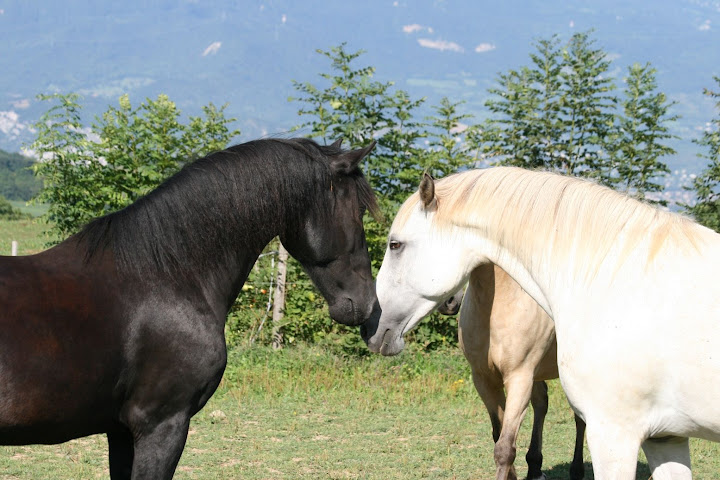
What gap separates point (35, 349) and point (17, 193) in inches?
3523

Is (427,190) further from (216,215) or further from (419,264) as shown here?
(216,215)

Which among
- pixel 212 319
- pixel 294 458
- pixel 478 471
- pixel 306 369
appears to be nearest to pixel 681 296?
pixel 212 319

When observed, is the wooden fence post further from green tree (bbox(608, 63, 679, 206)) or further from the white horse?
the white horse

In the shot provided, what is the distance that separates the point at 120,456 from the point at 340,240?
1314 millimetres

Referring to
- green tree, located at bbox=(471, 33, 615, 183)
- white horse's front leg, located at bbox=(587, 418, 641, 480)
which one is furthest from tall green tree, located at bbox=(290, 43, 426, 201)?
white horse's front leg, located at bbox=(587, 418, 641, 480)

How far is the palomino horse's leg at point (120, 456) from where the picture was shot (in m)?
3.09

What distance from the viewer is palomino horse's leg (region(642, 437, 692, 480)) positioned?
2.94m

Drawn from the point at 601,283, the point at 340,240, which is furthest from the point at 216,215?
the point at 601,283

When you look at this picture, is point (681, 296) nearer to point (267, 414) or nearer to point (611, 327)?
point (611, 327)

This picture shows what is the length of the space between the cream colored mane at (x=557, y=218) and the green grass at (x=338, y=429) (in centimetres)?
251

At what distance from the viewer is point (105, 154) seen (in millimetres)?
8422

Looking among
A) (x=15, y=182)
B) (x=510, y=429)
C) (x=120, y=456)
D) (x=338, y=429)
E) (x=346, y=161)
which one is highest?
(x=346, y=161)

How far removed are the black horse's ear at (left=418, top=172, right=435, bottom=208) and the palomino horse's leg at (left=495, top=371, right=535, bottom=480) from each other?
1.71 m

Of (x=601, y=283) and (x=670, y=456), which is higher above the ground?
(x=601, y=283)
